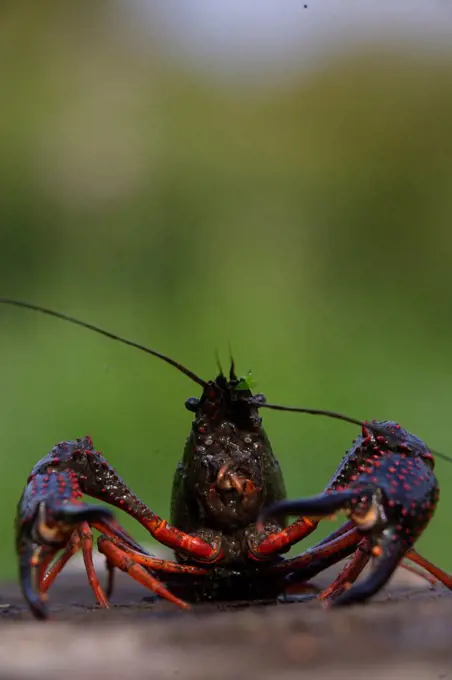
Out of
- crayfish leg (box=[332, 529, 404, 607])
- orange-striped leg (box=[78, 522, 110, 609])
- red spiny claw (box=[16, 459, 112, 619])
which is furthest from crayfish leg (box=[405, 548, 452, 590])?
red spiny claw (box=[16, 459, 112, 619])

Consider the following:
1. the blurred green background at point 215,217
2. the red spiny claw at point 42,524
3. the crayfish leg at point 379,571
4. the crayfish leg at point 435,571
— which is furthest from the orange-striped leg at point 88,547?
the blurred green background at point 215,217

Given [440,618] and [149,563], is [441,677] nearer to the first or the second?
[440,618]

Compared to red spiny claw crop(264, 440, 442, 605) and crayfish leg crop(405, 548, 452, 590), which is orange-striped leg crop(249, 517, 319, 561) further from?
crayfish leg crop(405, 548, 452, 590)

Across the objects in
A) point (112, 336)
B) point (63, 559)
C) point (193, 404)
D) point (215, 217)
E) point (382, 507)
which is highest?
point (215, 217)

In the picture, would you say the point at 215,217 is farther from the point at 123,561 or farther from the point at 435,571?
the point at 123,561

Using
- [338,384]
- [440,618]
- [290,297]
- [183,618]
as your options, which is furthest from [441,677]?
[290,297]

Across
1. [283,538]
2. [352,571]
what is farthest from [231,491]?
[352,571]

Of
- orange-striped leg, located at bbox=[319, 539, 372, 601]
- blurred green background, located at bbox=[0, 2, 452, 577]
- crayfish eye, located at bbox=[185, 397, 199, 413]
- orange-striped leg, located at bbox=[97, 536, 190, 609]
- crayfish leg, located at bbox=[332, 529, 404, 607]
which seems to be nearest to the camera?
crayfish leg, located at bbox=[332, 529, 404, 607]
